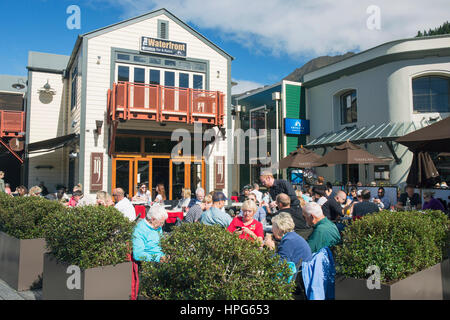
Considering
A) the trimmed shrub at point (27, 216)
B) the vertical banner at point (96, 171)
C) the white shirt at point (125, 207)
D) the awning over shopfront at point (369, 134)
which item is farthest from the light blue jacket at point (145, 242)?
the awning over shopfront at point (369, 134)

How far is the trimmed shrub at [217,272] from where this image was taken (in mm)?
2383

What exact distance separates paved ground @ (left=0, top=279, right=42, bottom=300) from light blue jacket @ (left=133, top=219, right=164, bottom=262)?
1794 millimetres

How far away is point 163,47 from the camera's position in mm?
13922

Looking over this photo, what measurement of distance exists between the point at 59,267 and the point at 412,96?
46.3 feet

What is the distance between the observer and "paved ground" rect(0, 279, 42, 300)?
15.2ft

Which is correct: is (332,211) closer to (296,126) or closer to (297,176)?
(297,176)

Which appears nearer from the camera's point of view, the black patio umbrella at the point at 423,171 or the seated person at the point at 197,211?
the black patio umbrella at the point at 423,171

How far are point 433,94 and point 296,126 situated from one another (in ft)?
20.2

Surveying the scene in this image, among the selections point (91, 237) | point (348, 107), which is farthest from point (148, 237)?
point (348, 107)

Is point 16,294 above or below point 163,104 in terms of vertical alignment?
below

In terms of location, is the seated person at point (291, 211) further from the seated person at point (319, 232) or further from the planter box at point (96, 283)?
the planter box at point (96, 283)

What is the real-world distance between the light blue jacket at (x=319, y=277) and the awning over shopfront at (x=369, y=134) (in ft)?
35.0

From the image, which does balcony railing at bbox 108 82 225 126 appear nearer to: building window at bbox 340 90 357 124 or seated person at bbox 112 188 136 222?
seated person at bbox 112 188 136 222

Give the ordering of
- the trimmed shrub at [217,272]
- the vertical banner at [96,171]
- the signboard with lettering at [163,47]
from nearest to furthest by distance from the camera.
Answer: the trimmed shrub at [217,272] → the vertical banner at [96,171] → the signboard with lettering at [163,47]
